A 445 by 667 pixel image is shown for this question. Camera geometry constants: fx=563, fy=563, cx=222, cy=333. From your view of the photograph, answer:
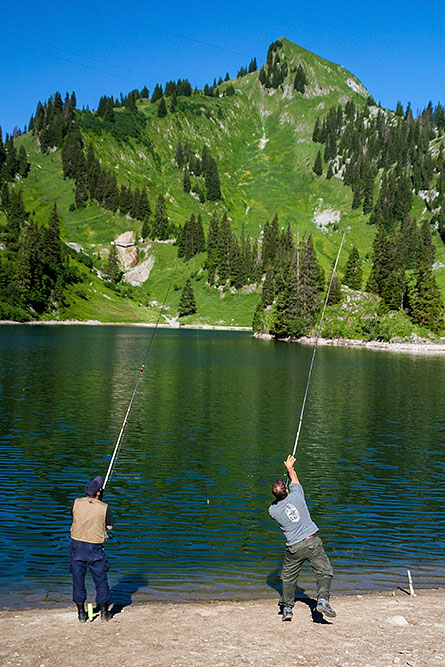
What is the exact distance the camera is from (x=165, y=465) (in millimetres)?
29516

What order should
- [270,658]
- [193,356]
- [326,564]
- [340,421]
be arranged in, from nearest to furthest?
[270,658] → [326,564] → [340,421] → [193,356]

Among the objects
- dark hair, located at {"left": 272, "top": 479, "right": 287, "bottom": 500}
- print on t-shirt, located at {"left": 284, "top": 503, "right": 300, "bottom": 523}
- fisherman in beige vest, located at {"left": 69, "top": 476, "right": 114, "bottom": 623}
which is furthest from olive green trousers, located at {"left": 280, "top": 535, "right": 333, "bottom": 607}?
fisherman in beige vest, located at {"left": 69, "top": 476, "right": 114, "bottom": 623}

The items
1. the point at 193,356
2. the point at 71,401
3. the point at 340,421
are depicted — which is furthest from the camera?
the point at 193,356

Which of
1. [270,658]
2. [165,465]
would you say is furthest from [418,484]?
[270,658]

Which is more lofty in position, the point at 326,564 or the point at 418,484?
the point at 326,564

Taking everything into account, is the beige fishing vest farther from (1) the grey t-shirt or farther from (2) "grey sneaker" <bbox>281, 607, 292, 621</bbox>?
(2) "grey sneaker" <bbox>281, 607, 292, 621</bbox>

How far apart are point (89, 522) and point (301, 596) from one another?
637cm

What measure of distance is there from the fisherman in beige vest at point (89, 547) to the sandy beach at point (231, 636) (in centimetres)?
54

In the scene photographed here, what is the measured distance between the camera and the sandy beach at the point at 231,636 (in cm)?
1076

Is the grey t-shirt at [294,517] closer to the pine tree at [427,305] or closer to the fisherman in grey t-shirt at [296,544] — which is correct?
the fisherman in grey t-shirt at [296,544]

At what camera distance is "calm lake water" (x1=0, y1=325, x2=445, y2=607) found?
16.9 m

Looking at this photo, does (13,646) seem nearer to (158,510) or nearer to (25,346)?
(158,510)

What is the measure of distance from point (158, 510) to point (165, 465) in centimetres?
689

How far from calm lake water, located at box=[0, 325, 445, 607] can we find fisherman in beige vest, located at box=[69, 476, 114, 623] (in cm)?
216
